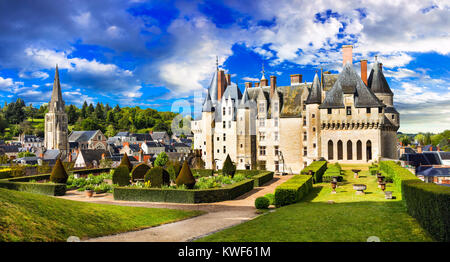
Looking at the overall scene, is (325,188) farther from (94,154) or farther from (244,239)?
(94,154)

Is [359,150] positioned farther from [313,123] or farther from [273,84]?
[273,84]

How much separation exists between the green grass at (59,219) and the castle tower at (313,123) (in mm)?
33981

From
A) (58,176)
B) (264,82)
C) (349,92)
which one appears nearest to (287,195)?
(58,176)

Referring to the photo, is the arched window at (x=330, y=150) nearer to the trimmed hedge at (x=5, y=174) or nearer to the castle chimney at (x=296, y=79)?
the castle chimney at (x=296, y=79)

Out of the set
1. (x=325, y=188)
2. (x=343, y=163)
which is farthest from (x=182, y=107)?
(x=325, y=188)

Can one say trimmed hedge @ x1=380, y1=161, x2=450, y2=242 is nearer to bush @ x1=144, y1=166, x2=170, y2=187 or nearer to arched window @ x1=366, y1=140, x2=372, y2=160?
bush @ x1=144, y1=166, x2=170, y2=187

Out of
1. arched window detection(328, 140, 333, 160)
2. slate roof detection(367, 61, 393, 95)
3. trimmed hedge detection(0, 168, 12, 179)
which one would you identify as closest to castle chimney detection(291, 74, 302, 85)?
slate roof detection(367, 61, 393, 95)

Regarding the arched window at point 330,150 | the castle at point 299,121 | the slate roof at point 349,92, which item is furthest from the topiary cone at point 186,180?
the slate roof at point 349,92

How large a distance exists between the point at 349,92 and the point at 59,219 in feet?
136

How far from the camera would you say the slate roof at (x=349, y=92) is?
153ft

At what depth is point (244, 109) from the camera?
182ft

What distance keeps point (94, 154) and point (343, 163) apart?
4952 cm

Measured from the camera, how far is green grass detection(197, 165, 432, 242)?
13.0 metres

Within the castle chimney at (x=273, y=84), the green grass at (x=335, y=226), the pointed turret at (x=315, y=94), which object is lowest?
the green grass at (x=335, y=226)
